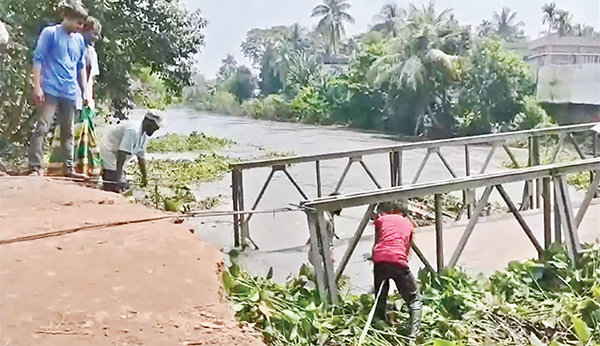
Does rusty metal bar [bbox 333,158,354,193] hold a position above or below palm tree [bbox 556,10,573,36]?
below

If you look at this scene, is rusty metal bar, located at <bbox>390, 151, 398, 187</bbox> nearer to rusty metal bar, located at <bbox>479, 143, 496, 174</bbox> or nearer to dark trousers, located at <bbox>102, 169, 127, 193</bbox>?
rusty metal bar, located at <bbox>479, 143, 496, 174</bbox>

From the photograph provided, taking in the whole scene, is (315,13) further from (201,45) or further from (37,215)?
(37,215)

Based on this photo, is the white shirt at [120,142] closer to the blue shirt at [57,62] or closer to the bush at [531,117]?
the blue shirt at [57,62]

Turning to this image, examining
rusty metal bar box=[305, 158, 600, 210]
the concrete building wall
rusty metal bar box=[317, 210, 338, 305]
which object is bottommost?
rusty metal bar box=[317, 210, 338, 305]

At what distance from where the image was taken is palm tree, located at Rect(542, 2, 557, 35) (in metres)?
3.80

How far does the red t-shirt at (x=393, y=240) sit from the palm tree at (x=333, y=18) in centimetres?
177

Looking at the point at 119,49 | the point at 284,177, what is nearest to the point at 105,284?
the point at 284,177

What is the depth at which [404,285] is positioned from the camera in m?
1.96

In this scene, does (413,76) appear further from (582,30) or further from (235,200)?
(235,200)

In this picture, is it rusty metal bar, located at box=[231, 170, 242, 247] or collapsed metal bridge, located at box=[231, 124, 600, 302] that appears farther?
rusty metal bar, located at box=[231, 170, 242, 247]

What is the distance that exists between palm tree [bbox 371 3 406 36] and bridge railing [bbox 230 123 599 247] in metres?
0.72

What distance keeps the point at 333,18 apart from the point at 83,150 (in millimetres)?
1662

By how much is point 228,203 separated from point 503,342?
5.39ft

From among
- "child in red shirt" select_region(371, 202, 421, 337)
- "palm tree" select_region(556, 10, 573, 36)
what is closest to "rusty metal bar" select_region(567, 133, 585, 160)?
"palm tree" select_region(556, 10, 573, 36)
